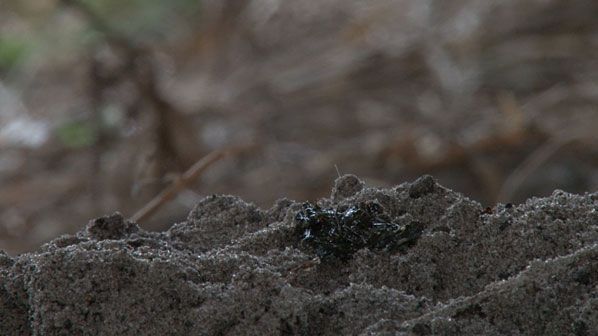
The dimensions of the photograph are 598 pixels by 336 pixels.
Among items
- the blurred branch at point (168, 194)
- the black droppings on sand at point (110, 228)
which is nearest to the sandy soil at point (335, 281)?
the black droppings on sand at point (110, 228)

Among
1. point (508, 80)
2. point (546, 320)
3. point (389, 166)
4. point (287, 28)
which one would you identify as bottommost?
point (546, 320)

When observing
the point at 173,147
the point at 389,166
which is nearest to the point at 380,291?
the point at 173,147

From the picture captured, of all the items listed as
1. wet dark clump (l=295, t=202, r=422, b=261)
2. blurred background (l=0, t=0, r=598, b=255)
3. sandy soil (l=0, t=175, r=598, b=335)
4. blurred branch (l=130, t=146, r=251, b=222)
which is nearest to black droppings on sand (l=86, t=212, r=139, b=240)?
sandy soil (l=0, t=175, r=598, b=335)

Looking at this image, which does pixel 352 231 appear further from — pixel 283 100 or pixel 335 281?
pixel 283 100

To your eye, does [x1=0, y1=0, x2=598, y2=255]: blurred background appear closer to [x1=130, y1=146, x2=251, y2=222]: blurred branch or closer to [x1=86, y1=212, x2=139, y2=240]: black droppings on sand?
[x1=130, y1=146, x2=251, y2=222]: blurred branch

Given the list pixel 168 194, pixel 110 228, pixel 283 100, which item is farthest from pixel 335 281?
pixel 283 100

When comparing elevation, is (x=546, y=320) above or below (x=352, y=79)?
below

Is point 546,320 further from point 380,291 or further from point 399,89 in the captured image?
point 399,89
